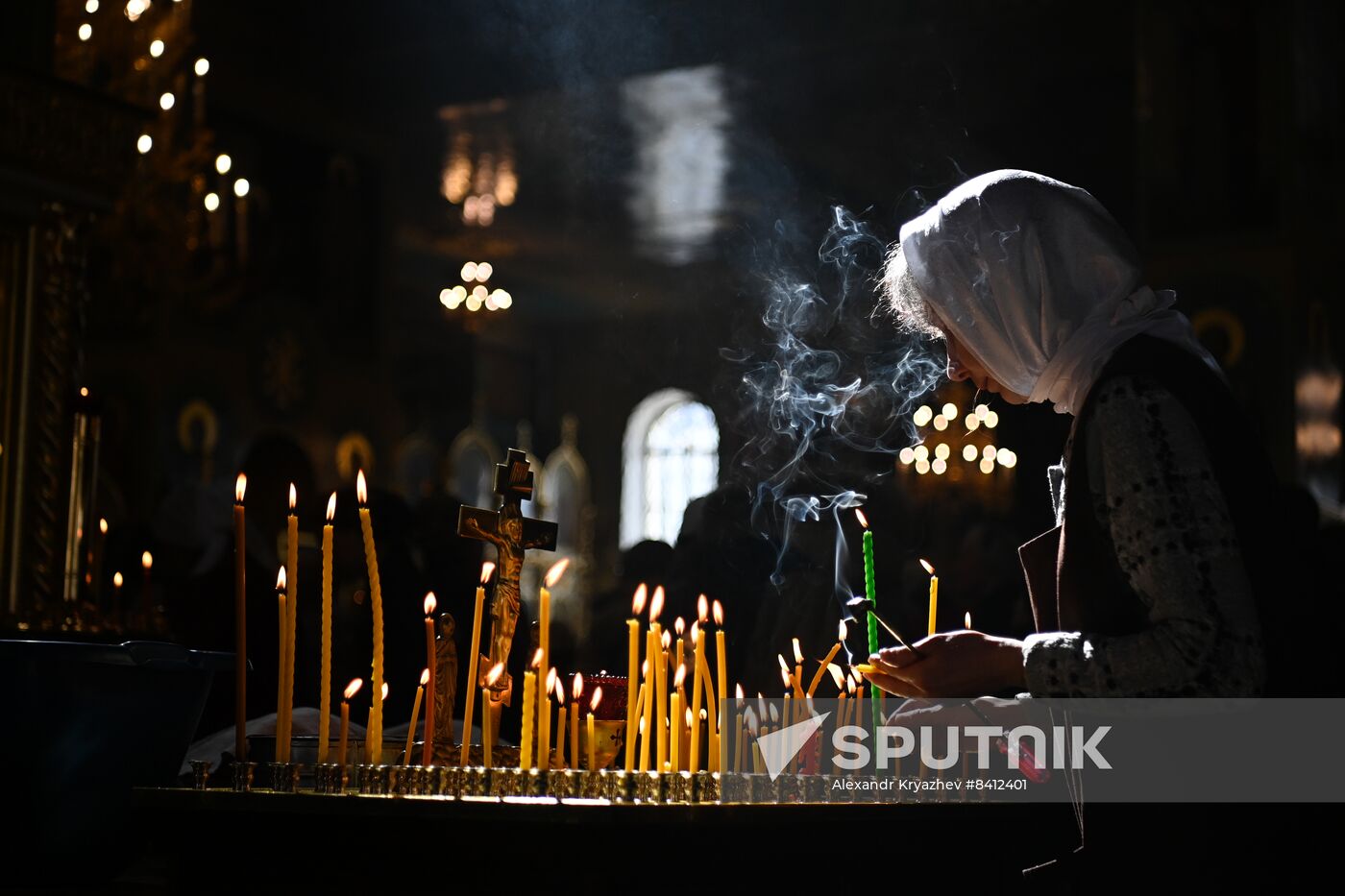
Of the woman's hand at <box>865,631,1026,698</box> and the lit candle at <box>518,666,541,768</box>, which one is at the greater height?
the woman's hand at <box>865,631,1026,698</box>

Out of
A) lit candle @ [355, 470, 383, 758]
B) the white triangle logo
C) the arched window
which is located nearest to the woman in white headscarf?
the white triangle logo

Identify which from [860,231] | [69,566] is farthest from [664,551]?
[69,566]

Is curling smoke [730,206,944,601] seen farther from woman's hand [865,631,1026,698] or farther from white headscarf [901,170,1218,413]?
woman's hand [865,631,1026,698]

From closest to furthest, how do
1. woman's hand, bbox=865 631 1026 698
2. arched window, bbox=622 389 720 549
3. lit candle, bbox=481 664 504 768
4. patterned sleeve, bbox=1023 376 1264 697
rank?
patterned sleeve, bbox=1023 376 1264 697
woman's hand, bbox=865 631 1026 698
lit candle, bbox=481 664 504 768
arched window, bbox=622 389 720 549

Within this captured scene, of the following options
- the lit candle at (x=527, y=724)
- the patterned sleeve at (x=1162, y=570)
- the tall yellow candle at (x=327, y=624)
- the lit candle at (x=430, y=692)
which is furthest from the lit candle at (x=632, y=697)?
the patterned sleeve at (x=1162, y=570)

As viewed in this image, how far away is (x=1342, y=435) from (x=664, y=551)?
720 cm

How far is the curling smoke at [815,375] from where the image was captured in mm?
3777

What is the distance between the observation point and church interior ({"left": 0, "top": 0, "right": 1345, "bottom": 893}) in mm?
2004

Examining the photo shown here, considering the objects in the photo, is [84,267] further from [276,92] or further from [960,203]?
[276,92]

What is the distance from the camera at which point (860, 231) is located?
4.31 meters

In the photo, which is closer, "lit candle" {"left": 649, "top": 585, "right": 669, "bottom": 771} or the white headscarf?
the white headscarf

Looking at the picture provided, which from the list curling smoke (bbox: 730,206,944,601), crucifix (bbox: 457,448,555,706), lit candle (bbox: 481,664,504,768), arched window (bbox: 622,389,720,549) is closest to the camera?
lit candle (bbox: 481,664,504,768)

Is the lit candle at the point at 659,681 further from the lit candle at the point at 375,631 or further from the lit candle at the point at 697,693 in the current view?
the lit candle at the point at 375,631

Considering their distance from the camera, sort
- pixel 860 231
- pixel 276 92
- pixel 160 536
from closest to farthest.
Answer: pixel 860 231, pixel 160 536, pixel 276 92
